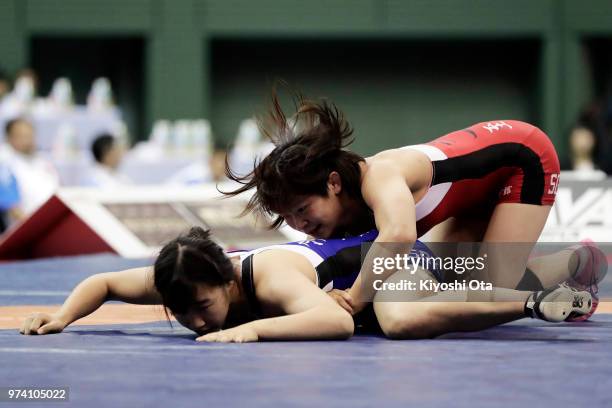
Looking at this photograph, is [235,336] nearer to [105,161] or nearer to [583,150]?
[105,161]

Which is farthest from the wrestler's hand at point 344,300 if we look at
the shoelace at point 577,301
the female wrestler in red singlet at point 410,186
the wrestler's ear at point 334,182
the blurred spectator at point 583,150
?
the blurred spectator at point 583,150

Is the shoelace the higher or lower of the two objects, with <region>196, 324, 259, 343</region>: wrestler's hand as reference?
higher

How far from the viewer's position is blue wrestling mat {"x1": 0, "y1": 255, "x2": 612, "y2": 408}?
2.12m

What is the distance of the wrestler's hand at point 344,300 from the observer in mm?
3135

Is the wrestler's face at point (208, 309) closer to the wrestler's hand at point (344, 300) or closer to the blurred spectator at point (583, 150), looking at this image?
the wrestler's hand at point (344, 300)

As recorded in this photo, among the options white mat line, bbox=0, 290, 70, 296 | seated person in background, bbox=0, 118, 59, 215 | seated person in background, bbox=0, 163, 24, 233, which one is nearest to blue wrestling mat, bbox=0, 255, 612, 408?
white mat line, bbox=0, 290, 70, 296

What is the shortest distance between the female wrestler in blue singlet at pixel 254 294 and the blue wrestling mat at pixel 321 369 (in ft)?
0.20

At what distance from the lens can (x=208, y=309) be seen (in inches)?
117

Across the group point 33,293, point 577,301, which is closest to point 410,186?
point 577,301

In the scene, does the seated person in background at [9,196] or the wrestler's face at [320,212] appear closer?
the wrestler's face at [320,212]

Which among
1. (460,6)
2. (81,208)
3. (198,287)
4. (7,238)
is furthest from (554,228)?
(460,6)

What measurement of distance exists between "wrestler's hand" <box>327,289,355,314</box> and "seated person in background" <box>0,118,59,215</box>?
16.7 ft

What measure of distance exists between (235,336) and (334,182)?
0.67m

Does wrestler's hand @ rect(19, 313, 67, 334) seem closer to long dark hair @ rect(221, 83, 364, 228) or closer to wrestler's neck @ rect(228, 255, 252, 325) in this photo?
wrestler's neck @ rect(228, 255, 252, 325)
